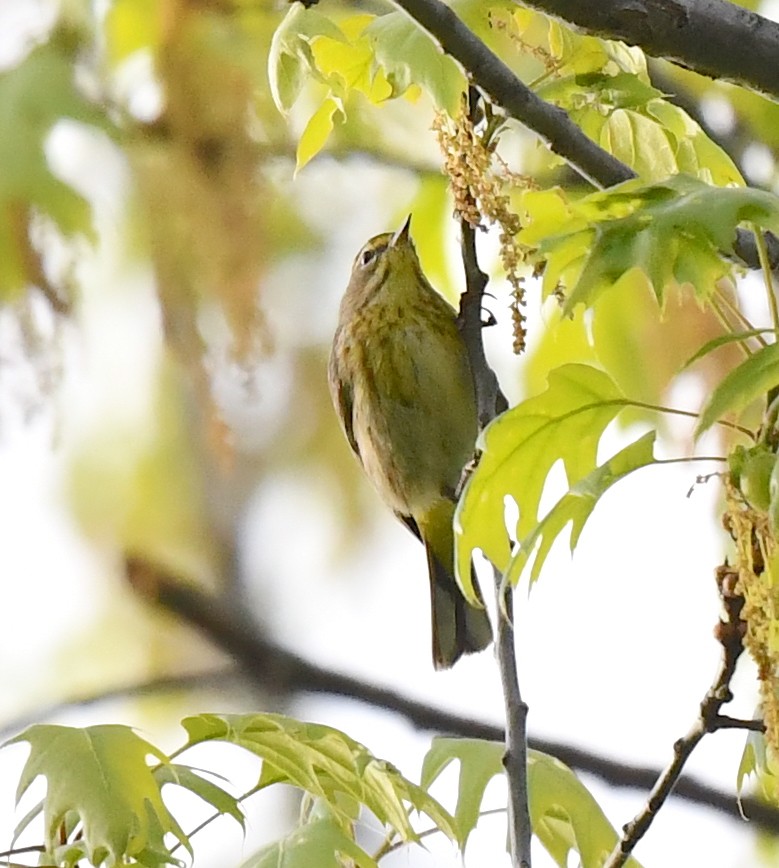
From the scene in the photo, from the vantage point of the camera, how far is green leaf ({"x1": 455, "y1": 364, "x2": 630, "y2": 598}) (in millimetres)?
1627

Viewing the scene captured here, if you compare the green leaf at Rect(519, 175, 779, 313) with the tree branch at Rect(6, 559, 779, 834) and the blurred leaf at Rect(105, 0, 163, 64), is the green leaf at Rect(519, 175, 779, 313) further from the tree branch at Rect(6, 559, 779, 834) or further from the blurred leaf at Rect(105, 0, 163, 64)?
the tree branch at Rect(6, 559, 779, 834)

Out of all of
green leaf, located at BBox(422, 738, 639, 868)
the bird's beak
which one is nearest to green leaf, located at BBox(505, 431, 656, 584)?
green leaf, located at BBox(422, 738, 639, 868)

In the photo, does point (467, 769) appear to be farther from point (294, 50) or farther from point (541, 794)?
point (294, 50)

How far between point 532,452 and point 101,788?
0.65 meters

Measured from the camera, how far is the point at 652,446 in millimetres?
1518

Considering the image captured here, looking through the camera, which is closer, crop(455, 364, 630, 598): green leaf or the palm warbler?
crop(455, 364, 630, 598): green leaf

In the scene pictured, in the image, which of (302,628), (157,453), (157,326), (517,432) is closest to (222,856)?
(302,628)

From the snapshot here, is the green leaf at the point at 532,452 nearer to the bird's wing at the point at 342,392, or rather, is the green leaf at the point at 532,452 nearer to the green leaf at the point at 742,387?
the green leaf at the point at 742,387

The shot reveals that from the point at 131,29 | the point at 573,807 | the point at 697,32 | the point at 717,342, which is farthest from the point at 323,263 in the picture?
the point at 717,342

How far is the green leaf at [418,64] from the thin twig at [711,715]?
670 mm

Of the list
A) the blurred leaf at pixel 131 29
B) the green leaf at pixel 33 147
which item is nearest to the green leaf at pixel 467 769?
the green leaf at pixel 33 147

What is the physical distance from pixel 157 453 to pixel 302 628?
1.17 meters

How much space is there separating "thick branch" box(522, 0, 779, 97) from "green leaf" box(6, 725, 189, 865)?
3.32ft

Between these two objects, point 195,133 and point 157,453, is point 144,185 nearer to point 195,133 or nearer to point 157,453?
point 195,133
